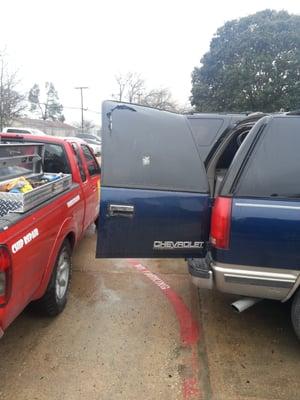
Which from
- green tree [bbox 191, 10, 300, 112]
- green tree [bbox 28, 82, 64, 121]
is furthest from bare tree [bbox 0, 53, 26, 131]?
green tree [bbox 28, 82, 64, 121]

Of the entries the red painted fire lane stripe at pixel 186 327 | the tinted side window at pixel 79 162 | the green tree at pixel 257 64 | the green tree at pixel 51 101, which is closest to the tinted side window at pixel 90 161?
the tinted side window at pixel 79 162

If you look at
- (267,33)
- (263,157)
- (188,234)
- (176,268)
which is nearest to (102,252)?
(188,234)

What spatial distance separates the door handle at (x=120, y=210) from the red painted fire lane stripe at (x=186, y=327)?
1.30m

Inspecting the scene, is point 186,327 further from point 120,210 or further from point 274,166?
point 274,166

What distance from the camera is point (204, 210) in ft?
9.27

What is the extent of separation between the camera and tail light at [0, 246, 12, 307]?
216 centimetres

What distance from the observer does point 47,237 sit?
9.53 feet

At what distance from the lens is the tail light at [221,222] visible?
2631mm

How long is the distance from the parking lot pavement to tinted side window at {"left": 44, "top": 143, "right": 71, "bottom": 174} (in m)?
1.57

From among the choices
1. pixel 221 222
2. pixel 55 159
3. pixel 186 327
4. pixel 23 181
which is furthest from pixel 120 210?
pixel 55 159

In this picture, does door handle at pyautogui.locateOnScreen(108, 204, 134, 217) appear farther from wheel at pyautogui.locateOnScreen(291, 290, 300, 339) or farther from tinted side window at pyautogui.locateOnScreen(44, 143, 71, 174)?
tinted side window at pyautogui.locateOnScreen(44, 143, 71, 174)

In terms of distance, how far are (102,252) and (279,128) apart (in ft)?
5.66

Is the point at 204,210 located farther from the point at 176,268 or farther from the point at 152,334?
the point at 176,268

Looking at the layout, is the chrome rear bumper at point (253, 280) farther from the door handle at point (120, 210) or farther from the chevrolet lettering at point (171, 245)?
the door handle at point (120, 210)
